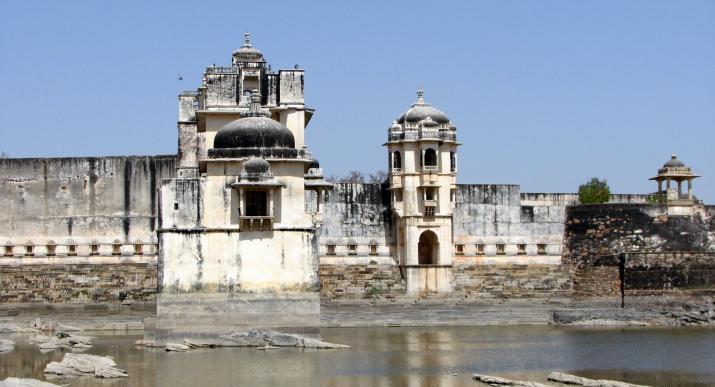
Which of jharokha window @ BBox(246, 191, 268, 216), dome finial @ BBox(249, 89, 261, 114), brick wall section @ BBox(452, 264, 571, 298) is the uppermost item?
dome finial @ BBox(249, 89, 261, 114)

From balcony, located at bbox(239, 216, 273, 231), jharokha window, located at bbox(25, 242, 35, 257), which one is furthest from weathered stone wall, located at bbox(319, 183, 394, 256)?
balcony, located at bbox(239, 216, 273, 231)

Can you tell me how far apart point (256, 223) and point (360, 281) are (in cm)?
1050

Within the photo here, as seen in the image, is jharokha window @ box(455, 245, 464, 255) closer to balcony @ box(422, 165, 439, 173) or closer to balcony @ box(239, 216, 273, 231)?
balcony @ box(422, 165, 439, 173)

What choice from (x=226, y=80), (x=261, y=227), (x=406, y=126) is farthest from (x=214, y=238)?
(x=406, y=126)

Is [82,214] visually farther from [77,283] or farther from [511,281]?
[511,281]

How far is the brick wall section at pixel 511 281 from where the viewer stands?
37.6 meters

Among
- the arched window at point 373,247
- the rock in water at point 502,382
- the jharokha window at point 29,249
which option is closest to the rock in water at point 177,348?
the rock in water at point 502,382

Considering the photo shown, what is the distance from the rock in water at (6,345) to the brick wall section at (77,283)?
6720 mm

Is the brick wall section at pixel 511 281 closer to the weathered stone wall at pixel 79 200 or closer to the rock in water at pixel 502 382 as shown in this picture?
the weathered stone wall at pixel 79 200

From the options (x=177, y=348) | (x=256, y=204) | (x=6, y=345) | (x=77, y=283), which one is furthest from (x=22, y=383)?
(x=77, y=283)

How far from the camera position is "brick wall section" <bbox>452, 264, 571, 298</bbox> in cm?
3759

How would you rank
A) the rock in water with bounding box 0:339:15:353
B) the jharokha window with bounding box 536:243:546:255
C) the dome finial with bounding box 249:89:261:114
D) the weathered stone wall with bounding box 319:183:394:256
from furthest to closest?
the jharokha window with bounding box 536:243:546:255
the weathered stone wall with bounding box 319:183:394:256
the dome finial with bounding box 249:89:261:114
the rock in water with bounding box 0:339:15:353

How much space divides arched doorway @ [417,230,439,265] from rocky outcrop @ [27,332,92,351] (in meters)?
12.3

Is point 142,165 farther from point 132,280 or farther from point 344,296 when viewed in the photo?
point 344,296
